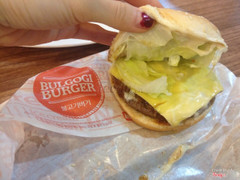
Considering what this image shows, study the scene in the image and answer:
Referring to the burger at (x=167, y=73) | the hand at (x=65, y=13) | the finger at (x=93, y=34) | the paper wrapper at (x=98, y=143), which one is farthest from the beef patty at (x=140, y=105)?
the finger at (x=93, y=34)

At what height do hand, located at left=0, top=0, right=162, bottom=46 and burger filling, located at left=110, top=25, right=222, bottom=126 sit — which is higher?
hand, located at left=0, top=0, right=162, bottom=46

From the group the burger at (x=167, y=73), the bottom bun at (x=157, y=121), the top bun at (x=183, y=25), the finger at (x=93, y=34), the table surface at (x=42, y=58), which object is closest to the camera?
the top bun at (x=183, y=25)

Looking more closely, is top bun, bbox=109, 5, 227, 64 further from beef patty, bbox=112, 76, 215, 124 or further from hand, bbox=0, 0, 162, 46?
beef patty, bbox=112, 76, 215, 124

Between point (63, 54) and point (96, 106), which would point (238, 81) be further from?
point (63, 54)

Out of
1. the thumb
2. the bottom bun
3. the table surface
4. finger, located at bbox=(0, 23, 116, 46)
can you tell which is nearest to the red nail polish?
the thumb

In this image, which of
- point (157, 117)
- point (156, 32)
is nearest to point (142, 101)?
point (157, 117)

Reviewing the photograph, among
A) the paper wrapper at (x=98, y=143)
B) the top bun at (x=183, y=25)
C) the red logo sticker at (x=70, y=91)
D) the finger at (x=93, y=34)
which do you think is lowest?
the paper wrapper at (x=98, y=143)

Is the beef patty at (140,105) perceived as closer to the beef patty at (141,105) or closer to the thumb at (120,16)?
the beef patty at (141,105)
